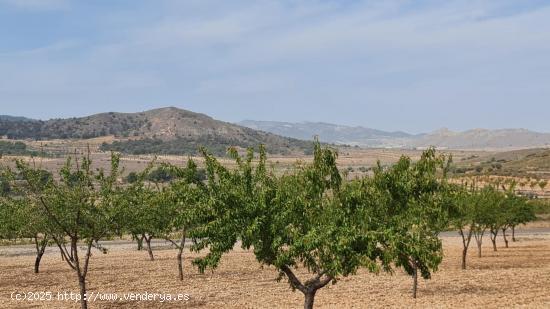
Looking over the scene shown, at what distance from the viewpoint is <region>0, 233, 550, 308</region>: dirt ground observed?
1326 inches

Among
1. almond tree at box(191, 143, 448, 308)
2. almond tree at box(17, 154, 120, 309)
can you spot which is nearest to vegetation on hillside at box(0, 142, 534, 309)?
almond tree at box(191, 143, 448, 308)

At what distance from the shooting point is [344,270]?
2017cm

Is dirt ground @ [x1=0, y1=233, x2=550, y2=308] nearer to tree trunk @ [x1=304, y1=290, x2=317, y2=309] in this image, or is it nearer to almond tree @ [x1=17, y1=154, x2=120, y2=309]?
almond tree @ [x1=17, y1=154, x2=120, y2=309]

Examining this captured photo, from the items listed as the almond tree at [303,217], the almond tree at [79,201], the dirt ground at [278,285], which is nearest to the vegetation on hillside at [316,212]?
the almond tree at [303,217]

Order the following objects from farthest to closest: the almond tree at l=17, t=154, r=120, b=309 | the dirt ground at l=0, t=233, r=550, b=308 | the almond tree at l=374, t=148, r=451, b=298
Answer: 1. the dirt ground at l=0, t=233, r=550, b=308
2. the almond tree at l=17, t=154, r=120, b=309
3. the almond tree at l=374, t=148, r=451, b=298

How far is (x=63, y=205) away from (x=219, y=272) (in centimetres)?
2360

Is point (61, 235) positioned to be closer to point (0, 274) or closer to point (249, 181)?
point (249, 181)

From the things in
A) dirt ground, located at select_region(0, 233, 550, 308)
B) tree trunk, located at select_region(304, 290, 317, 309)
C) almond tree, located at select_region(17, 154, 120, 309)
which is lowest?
dirt ground, located at select_region(0, 233, 550, 308)

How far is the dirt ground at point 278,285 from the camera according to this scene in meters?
33.7

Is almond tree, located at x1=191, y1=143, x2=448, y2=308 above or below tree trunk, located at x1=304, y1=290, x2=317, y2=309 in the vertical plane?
above

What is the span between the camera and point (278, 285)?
132 ft

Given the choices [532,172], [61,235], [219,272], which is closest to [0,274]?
[219,272]

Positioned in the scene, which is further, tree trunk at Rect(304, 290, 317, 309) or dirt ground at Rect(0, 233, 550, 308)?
dirt ground at Rect(0, 233, 550, 308)

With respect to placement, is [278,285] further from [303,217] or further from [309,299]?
[303,217]
